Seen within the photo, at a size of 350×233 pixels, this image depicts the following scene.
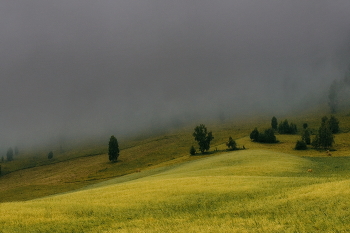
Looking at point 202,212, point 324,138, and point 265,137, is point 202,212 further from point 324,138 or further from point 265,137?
point 265,137

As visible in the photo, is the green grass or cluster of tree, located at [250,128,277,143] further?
cluster of tree, located at [250,128,277,143]

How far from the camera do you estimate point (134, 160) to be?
131m

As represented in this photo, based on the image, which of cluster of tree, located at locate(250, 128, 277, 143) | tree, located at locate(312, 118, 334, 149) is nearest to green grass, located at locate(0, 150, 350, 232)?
tree, located at locate(312, 118, 334, 149)

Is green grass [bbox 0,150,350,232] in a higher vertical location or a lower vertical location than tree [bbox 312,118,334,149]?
higher

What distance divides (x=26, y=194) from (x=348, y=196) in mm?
88937

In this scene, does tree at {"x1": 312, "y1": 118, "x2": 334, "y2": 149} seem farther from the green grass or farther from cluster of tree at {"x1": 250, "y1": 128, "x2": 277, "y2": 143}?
the green grass

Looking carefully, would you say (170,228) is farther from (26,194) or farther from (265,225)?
(26,194)

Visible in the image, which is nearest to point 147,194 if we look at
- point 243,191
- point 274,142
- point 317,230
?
point 243,191

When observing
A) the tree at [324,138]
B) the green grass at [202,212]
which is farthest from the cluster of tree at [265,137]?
the green grass at [202,212]

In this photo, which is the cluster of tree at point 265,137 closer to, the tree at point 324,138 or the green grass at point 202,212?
the tree at point 324,138

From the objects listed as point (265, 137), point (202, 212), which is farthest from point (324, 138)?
point (202, 212)

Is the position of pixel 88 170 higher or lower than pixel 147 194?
lower

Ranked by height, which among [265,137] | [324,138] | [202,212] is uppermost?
[202,212]

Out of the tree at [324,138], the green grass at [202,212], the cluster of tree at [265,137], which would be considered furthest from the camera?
the cluster of tree at [265,137]
